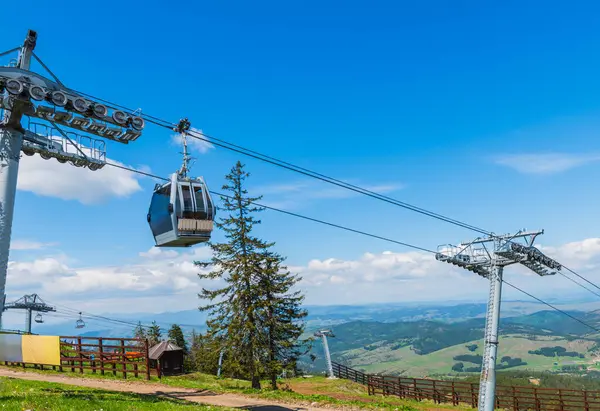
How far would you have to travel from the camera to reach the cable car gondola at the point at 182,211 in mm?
13305

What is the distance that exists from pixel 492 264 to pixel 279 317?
13.8 metres

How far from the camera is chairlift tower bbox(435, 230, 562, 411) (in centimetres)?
2391

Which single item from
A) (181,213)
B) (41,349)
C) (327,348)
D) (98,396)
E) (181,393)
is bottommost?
(327,348)

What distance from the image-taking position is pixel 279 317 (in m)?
31.0

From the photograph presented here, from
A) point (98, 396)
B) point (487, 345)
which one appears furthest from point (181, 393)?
point (487, 345)

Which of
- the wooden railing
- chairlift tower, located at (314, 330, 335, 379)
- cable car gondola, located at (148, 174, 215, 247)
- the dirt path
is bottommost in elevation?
the wooden railing

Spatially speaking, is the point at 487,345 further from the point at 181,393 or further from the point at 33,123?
the point at 33,123

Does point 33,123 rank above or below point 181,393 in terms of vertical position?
above

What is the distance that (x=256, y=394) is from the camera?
2014 cm

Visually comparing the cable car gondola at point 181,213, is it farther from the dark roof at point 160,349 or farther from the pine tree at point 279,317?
the dark roof at point 160,349

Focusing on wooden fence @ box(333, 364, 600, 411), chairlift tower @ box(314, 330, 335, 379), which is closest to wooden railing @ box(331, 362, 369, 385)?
wooden fence @ box(333, 364, 600, 411)

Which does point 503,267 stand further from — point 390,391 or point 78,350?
point 78,350

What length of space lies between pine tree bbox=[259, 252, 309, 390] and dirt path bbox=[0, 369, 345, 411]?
31.6ft

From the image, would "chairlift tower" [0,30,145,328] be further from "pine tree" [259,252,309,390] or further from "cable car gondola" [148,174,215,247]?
"pine tree" [259,252,309,390]
